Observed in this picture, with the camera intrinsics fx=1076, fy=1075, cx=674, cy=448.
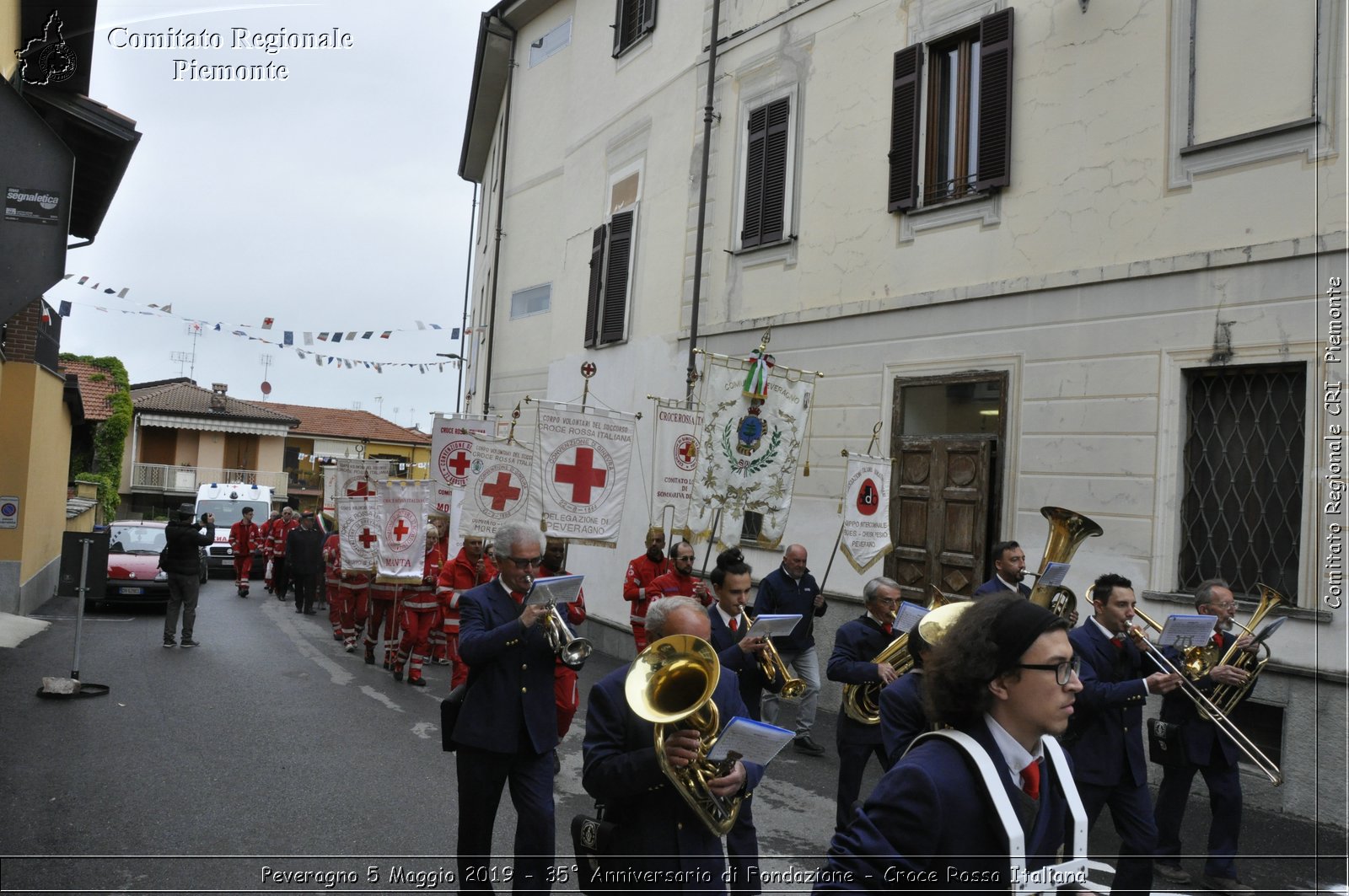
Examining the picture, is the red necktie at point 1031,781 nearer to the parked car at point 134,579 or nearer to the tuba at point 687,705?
the tuba at point 687,705

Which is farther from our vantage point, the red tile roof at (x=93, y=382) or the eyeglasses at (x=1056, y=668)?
the red tile roof at (x=93, y=382)

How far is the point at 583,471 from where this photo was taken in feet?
36.3

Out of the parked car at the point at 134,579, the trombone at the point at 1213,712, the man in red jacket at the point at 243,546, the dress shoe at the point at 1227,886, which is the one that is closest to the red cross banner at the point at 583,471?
the trombone at the point at 1213,712

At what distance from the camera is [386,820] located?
22.4 feet

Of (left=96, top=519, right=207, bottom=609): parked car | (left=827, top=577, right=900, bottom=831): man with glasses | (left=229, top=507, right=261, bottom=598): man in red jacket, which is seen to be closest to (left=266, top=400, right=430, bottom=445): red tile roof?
(left=229, top=507, right=261, bottom=598): man in red jacket

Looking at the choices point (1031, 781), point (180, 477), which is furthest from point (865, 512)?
point (180, 477)

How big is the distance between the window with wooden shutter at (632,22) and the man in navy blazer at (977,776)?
53.0 ft

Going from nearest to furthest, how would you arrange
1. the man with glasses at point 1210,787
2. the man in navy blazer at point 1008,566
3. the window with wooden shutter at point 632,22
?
the man with glasses at point 1210,787
the man in navy blazer at point 1008,566
the window with wooden shutter at point 632,22

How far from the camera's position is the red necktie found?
254 cm

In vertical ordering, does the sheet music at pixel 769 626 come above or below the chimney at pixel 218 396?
below

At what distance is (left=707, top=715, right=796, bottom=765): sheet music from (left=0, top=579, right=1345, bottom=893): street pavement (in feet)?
9.09

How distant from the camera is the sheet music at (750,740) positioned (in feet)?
11.6

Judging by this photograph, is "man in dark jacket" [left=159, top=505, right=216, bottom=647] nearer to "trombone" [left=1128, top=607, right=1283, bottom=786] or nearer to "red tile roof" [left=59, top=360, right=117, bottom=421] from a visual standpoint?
"trombone" [left=1128, top=607, right=1283, bottom=786]

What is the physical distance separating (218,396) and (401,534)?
166ft
